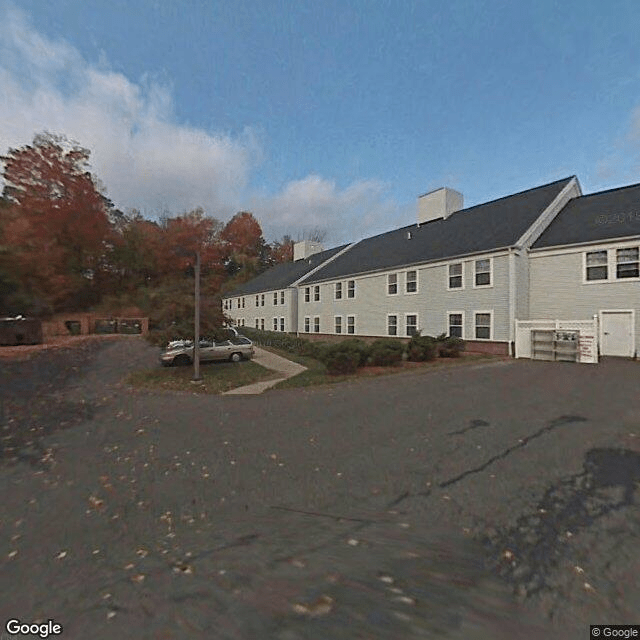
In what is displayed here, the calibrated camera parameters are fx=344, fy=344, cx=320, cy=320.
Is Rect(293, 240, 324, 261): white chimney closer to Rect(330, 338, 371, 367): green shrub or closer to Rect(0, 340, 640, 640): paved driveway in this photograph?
Rect(330, 338, 371, 367): green shrub

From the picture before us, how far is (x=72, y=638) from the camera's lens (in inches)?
80.5

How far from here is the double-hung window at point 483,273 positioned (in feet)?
56.5

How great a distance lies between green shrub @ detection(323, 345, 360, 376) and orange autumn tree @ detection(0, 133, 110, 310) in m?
21.6

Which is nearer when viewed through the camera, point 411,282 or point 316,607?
point 316,607

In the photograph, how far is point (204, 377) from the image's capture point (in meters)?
12.5

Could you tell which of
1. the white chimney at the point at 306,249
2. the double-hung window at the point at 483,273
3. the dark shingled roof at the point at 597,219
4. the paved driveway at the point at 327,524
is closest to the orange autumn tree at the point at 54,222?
the white chimney at the point at 306,249

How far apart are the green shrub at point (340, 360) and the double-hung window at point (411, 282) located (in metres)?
10.2

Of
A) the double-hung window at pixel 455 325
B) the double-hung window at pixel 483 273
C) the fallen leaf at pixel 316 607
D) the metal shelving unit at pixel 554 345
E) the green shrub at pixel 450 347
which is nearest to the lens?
the fallen leaf at pixel 316 607

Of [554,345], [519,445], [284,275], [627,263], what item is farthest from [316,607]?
[284,275]

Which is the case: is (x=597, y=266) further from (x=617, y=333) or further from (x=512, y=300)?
(x=512, y=300)

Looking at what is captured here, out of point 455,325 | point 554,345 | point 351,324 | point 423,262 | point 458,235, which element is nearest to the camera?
point 554,345

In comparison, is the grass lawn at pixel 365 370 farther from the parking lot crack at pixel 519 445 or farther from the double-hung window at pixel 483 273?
the parking lot crack at pixel 519 445

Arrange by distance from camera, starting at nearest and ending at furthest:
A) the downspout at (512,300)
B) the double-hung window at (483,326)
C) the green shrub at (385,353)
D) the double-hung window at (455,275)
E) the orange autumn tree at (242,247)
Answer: the green shrub at (385,353), the downspout at (512,300), the double-hung window at (483,326), the double-hung window at (455,275), the orange autumn tree at (242,247)

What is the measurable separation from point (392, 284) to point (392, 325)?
2.69 meters
